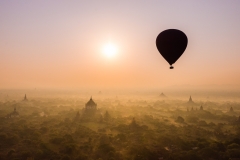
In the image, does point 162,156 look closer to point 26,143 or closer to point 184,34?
point 184,34

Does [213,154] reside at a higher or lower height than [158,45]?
lower

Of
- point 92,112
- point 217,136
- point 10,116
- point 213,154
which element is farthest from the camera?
point 92,112

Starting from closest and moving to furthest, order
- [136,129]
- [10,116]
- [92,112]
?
1. [136,129]
2. [10,116]
3. [92,112]

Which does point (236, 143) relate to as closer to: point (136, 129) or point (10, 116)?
point (136, 129)

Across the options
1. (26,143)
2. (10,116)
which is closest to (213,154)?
(26,143)

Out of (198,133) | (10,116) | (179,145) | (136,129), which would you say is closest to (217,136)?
(198,133)

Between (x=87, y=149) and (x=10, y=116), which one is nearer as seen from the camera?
(x=87, y=149)
